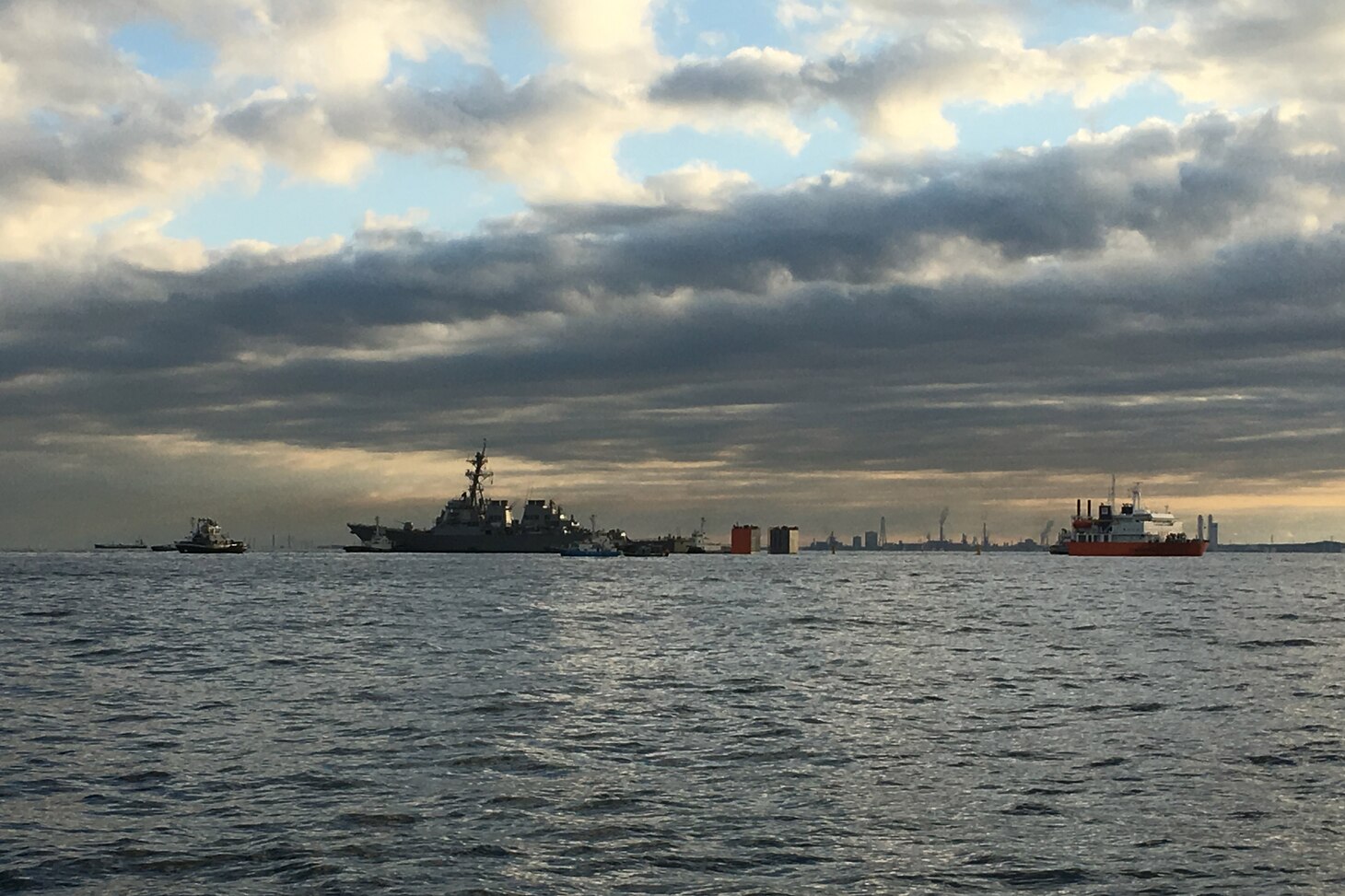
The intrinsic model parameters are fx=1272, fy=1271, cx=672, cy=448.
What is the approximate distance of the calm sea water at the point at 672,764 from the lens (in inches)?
687

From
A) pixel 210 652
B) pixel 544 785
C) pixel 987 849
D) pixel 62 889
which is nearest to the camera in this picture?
pixel 62 889

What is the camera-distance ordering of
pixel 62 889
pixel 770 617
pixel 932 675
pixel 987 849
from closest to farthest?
pixel 62 889 → pixel 987 849 → pixel 932 675 → pixel 770 617

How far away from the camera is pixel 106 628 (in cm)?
6538

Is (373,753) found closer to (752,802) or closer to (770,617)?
(752,802)

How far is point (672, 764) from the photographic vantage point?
25.4 metres

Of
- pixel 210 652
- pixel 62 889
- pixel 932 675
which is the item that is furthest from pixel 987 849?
pixel 210 652

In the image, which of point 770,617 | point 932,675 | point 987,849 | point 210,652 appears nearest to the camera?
point 987,849

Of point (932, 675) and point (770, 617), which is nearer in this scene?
point (932, 675)

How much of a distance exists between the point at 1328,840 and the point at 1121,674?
24.4 meters

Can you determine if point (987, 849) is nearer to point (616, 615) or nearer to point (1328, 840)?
point (1328, 840)

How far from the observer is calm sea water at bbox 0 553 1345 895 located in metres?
17.4

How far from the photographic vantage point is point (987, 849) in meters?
18.5

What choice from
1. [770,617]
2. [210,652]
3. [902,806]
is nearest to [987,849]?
[902,806]

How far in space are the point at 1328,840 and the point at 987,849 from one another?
17.0 feet
